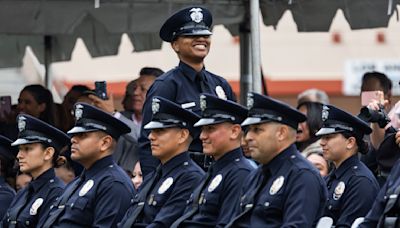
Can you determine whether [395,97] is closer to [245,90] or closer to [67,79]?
[245,90]

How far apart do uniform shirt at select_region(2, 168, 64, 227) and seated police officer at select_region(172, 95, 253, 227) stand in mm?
1621

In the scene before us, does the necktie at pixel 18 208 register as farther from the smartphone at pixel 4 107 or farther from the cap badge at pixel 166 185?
the smartphone at pixel 4 107

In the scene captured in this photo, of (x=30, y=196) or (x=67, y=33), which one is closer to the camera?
(x=30, y=196)

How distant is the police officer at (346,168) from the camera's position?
10164 mm

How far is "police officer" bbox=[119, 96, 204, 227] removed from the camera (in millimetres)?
10172

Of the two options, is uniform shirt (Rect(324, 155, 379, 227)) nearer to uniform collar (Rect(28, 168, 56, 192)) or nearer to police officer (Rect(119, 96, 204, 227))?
police officer (Rect(119, 96, 204, 227))

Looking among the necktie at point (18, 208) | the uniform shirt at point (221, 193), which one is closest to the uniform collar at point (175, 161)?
the uniform shirt at point (221, 193)

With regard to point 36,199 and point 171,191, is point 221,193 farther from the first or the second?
point 36,199

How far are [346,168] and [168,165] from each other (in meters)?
1.17

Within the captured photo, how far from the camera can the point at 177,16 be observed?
10.9 meters

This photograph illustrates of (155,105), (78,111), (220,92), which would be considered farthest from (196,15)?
(78,111)

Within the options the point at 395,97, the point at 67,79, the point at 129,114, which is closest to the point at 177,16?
the point at 129,114

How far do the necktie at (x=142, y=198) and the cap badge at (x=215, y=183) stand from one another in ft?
2.09

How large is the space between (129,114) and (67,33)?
1376 mm
